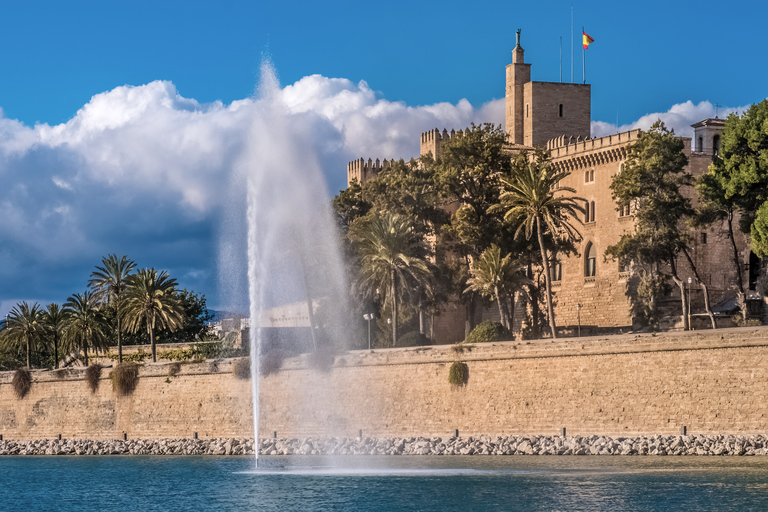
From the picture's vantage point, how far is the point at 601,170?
180ft

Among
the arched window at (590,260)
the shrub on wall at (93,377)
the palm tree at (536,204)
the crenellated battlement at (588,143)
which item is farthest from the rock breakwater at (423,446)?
the crenellated battlement at (588,143)


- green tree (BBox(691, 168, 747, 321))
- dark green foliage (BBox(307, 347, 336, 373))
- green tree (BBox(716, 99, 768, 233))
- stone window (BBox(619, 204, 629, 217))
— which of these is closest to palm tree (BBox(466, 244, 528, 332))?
stone window (BBox(619, 204, 629, 217))

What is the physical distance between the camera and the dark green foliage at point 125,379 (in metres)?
52.3

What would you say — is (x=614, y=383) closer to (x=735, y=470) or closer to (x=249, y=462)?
(x=735, y=470)

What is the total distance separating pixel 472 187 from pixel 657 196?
965 cm

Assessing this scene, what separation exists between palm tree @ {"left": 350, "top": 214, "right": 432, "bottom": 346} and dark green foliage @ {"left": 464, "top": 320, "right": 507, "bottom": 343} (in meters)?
3.72

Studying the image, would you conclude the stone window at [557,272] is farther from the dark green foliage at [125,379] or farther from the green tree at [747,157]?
the dark green foliage at [125,379]

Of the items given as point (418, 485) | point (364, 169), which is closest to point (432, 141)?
point (364, 169)

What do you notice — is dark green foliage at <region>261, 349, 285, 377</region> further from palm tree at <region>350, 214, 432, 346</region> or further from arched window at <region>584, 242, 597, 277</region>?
arched window at <region>584, 242, 597, 277</region>

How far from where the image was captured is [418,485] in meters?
32.5

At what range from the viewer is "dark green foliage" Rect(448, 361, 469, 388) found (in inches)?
1639

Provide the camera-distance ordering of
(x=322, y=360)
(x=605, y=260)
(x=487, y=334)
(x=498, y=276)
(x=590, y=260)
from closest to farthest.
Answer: (x=322, y=360) < (x=487, y=334) < (x=498, y=276) < (x=605, y=260) < (x=590, y=260)

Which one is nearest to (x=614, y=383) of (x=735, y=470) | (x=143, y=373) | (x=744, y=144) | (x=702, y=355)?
(x=702, y=355)

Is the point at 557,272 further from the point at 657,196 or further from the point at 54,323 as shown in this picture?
the point at 54,323
